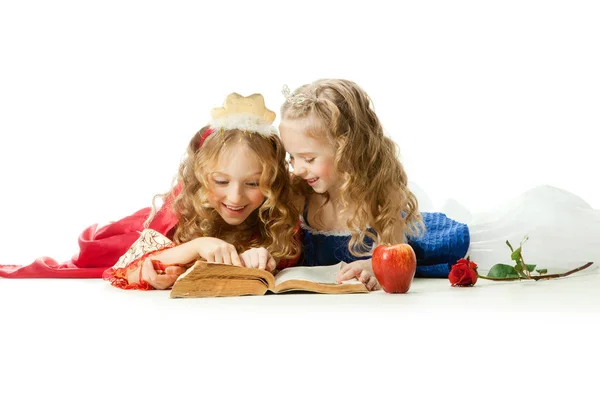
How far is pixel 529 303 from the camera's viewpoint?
10.3 ft

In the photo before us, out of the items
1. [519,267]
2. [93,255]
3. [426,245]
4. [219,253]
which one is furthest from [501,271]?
[93,255]

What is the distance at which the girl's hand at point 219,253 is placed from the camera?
3465mm

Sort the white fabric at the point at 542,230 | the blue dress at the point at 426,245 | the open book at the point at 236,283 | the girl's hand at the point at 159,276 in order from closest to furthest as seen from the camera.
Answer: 1. the open book at the point at 236,283
2. the girl's hand at the point at 159,276
3. the blue dress at the point at 426,245
4. the white fabric at the point at 542,230

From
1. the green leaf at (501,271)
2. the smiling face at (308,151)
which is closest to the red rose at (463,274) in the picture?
the green leaf at (501,271)

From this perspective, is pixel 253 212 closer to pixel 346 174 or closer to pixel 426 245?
pixel 346 174

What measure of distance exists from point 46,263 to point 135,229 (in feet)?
1.58

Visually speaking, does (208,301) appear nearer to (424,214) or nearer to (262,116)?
(262,116)

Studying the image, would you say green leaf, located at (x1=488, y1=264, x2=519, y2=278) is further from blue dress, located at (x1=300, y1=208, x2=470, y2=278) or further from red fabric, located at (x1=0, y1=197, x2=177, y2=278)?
red fabric, located at (x1=0, y1=197, x2=177, y2=278)

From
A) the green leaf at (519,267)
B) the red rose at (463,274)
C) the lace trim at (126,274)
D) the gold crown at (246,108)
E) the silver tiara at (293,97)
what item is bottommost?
the lace trim at (126,274)

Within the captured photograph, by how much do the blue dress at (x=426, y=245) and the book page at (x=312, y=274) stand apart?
0.34 metres

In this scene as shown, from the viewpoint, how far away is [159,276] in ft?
11.7

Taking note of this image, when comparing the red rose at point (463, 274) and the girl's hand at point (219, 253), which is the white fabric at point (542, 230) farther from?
the girl's hand at point (219, 253)

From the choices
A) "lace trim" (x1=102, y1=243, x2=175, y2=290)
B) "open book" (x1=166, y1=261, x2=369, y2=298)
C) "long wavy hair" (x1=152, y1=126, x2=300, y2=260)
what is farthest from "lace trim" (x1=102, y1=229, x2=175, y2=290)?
"open book" (x1=166, y1=261, x2=369, y2=298)

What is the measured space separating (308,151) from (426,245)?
0.95 m
